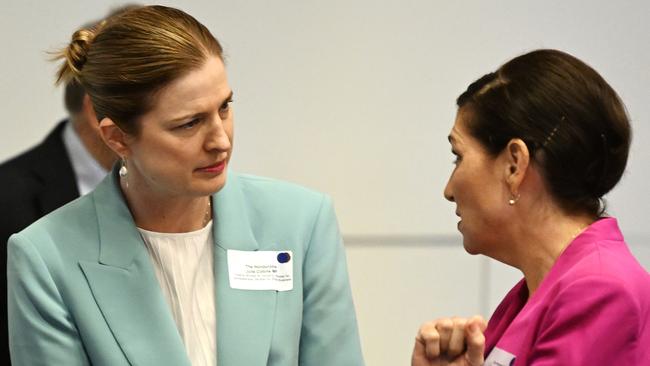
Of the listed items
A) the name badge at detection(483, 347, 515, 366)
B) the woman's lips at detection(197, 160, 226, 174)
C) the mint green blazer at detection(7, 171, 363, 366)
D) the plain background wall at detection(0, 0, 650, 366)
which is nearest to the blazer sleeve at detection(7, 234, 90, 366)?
the mint green blazer at detection(7, 171, 363, 366)

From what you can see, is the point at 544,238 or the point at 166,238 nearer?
the point at 544,238

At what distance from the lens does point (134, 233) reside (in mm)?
2152

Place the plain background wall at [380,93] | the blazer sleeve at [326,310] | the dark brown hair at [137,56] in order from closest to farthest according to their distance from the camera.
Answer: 1. the dark brown hair at [137,56]
2. the blazer sleeve at [326,310]
3. the plain background wall at [380,93]

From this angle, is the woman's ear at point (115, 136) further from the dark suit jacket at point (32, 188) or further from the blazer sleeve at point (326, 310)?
the dark suit jacket at point (32, 188)

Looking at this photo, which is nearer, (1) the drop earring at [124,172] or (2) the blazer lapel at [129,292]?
(2) the blazer lapel at [129,292]

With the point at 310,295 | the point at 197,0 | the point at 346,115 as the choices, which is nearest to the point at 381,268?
the point at 346,115

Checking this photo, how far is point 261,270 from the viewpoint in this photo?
2.14m

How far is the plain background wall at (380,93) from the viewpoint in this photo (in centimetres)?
406

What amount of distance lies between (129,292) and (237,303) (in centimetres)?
20

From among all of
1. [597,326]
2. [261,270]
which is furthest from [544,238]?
[261,270]

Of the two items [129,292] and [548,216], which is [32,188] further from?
[548,216]

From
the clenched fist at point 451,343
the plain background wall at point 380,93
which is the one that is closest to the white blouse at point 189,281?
the clenched fist at point 451,343

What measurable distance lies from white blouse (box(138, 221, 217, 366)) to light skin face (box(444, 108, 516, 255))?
1.61 ft

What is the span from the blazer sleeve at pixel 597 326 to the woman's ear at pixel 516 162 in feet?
0.74
